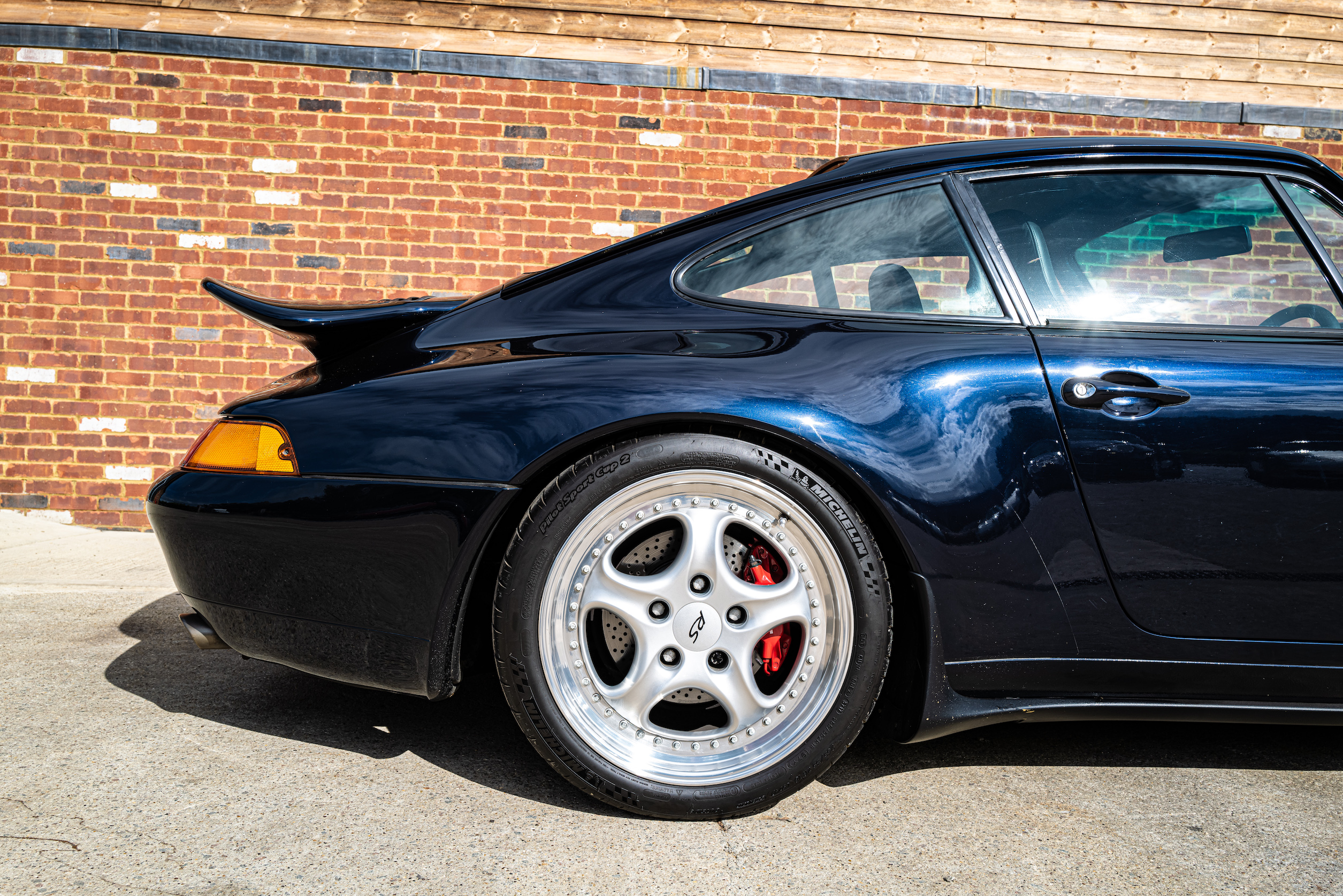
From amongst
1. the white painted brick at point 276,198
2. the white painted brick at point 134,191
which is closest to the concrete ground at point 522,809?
the white painted brick at point 276,198

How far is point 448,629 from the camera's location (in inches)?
65.0

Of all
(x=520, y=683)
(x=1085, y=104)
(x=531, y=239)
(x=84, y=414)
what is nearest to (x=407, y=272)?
(x=531, y=239)

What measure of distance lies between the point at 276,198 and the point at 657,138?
2.15 metres

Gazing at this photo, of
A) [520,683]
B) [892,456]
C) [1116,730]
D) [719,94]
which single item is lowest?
[1116,730]

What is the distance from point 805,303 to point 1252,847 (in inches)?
52.3

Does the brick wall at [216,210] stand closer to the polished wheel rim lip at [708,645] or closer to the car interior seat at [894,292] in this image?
the car interior seat at [894,292]

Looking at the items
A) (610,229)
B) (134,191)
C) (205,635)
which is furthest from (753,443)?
(134,191)

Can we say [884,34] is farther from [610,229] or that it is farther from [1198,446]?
[1198,446]

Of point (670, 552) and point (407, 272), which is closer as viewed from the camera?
point (670, 552)

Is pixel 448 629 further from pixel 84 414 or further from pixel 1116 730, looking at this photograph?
pixel 84 414

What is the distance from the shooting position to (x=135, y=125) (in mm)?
4680

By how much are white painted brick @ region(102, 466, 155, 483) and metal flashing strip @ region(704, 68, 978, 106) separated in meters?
3.79

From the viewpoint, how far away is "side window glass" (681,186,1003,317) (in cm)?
178

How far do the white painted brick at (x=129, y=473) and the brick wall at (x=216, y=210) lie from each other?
12mm
